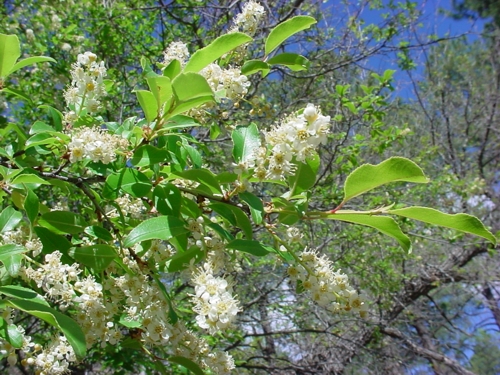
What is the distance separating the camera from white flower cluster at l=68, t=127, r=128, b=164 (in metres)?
1.04

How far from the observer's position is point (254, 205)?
986 millimetres

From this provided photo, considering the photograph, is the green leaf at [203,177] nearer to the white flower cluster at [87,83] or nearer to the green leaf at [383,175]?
the green leaf at [383,175]

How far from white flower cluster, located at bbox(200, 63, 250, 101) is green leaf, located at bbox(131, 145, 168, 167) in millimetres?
248

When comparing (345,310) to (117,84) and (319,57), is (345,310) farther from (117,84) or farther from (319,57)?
(319,57)

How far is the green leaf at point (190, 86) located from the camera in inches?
33.9

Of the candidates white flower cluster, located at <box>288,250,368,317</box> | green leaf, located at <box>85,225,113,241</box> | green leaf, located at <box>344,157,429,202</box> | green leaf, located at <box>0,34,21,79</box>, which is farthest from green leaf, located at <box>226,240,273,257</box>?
green leaf, located at <box>0,34,21,79</box>

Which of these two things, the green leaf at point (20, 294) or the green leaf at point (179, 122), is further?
the green leaf at point (179, 122)

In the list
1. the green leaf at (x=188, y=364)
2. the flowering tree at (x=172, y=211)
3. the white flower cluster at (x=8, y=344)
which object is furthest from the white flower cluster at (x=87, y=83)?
the green leaf at (x=188, y=364)

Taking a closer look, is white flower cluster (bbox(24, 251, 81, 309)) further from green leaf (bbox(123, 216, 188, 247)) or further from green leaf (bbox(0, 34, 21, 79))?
green leaf (bbox(0, 34, 21, 79))

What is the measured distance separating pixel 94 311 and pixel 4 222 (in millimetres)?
319

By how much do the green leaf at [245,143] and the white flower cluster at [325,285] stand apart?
0.28 meters

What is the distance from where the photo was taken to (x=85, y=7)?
3859mm

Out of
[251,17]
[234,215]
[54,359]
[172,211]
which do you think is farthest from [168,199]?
[251,17]

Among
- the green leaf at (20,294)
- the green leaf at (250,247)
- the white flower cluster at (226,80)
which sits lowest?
the green leaf at (20,294)
